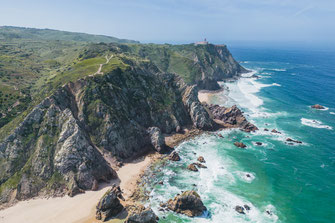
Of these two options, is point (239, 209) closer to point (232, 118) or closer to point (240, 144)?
point (240, 144)

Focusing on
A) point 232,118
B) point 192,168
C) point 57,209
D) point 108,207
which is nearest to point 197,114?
point 232,118

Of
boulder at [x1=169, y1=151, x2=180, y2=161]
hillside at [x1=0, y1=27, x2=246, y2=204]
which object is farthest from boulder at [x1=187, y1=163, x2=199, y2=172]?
hillside at [x1=0, y1=27, x2=246, y2=204]

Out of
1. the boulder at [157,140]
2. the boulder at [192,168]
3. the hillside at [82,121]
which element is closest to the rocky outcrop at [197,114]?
the hillside at [82,121]

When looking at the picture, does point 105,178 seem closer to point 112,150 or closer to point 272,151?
point 112,150

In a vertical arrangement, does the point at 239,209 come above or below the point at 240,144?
below

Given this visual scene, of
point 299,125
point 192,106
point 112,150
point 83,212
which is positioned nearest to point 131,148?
point 112,150

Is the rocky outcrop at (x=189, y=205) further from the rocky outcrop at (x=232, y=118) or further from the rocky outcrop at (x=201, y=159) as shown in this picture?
the rocky outcrop at (x=232, y=118)
